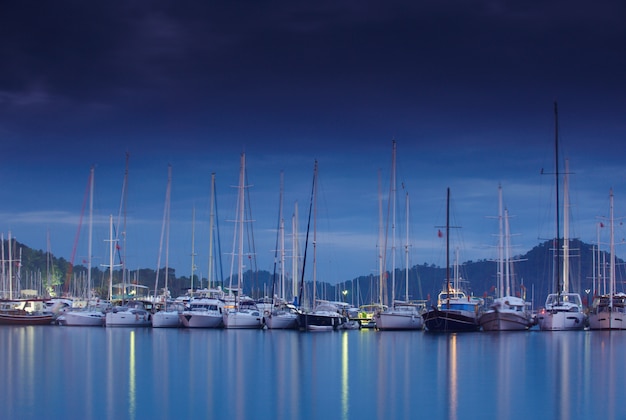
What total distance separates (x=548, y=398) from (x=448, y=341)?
2870 cm

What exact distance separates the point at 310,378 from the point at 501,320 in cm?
3876

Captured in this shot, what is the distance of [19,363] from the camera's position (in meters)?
42.5

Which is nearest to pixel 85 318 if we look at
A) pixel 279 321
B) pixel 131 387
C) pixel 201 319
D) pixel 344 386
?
pixel 201 319

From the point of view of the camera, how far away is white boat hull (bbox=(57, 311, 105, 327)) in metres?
79.9

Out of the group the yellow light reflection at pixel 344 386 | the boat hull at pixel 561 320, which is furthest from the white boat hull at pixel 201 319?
the boat hull at pixel 561 320

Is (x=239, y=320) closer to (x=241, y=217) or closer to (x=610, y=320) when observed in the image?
(x=241, y=217)

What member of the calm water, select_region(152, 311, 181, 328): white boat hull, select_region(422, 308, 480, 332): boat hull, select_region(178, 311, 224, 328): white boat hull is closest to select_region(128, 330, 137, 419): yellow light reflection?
the calm water

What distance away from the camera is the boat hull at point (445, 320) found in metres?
69.9

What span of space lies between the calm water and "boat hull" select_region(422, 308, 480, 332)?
8.95m

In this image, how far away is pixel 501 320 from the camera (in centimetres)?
7281

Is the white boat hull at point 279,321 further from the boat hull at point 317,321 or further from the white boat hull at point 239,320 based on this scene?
the white boat hull at point 239,320

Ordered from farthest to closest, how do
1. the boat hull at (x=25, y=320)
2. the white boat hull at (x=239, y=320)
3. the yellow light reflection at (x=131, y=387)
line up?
1. the boat hull at (x=25, y=320)
2. the white boat hull at (x=239, y=320)
3. the yellow light reflection at (x=131, y=387)

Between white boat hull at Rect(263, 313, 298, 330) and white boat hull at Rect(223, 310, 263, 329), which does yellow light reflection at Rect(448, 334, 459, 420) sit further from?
white boat hull at Rect(223, 310, 263, 329)

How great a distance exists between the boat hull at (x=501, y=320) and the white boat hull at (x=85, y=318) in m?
32.5
